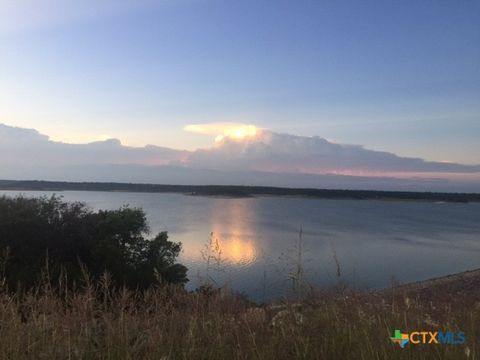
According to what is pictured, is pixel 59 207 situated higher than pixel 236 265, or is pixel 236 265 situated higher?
pixel 59 207

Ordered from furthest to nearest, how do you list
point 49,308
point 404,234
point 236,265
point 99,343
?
point 404,234
point 236,265
point 49,308
point 99,343

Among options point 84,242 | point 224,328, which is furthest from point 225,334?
point 84,242

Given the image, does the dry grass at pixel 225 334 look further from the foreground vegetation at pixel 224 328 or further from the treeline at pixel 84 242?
the treeline at pixel 84 242

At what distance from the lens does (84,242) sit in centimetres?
2225

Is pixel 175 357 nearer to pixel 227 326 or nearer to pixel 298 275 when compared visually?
pixel 227 326

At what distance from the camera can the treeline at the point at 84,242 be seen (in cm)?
1961

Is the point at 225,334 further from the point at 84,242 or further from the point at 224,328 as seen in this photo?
the point at 84,242

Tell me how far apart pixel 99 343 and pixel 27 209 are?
22286 mm

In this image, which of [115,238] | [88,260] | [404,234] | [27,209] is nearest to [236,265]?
[115,238]

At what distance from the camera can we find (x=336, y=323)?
138 inches

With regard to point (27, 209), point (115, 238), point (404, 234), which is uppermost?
point (27, 209)

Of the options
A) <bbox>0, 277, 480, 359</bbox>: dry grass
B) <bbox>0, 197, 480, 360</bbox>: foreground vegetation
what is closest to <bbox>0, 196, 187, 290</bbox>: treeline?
<bbox>0, 197, 480, 360</bbox>: foreground vegetation

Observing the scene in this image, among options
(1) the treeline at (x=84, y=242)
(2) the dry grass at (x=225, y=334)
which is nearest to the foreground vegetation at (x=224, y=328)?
(2) the dry grass at (x=225, y=334)

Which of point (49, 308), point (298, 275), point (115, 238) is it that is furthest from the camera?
point (115, 238)
